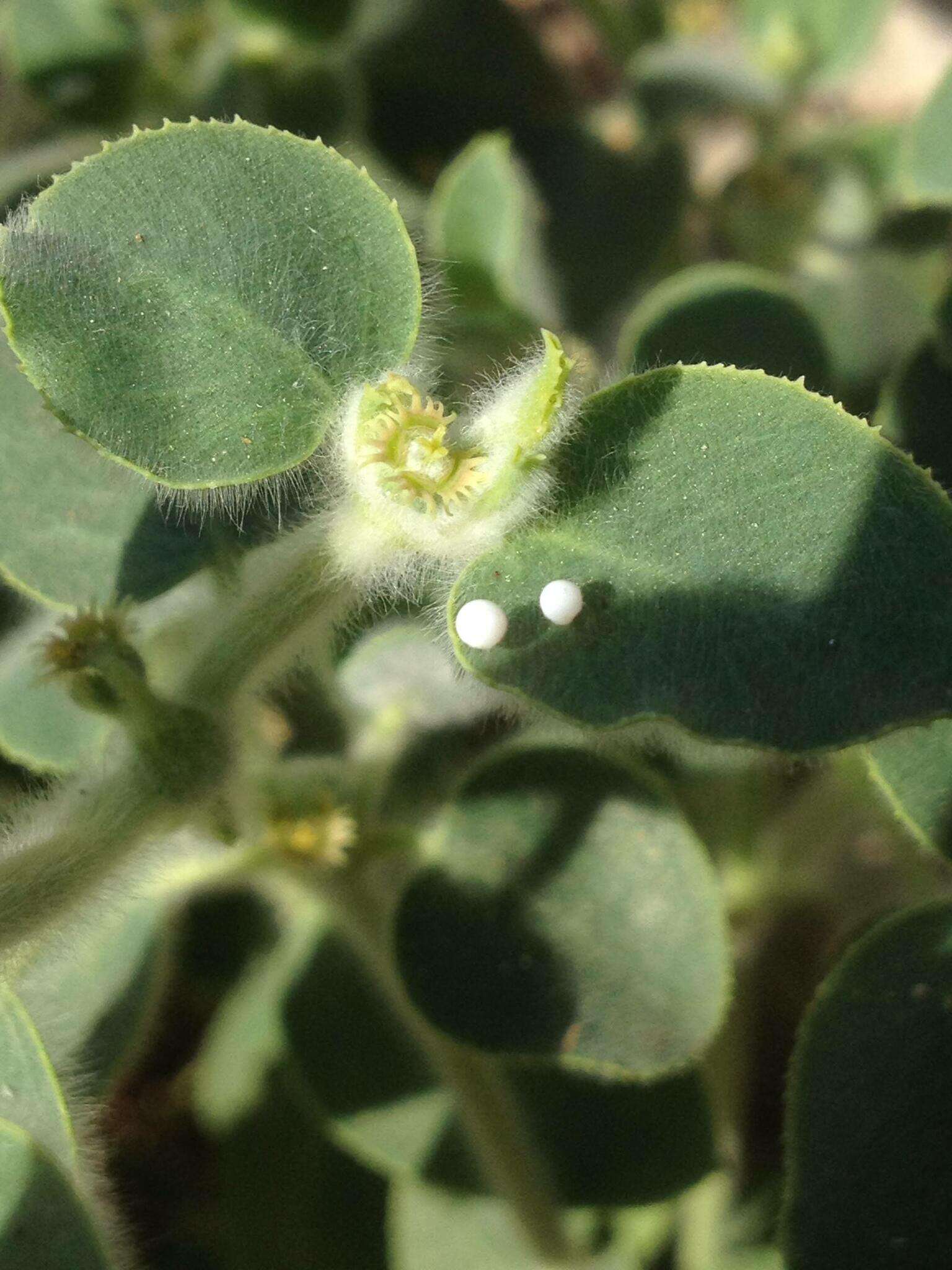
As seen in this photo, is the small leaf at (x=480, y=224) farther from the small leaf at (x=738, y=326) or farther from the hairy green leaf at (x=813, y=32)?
the hairy green leaf at (x=813, y=32)

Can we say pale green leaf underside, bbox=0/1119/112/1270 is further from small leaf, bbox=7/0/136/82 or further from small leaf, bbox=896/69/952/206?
small leaf, bbox=7/0/136/82

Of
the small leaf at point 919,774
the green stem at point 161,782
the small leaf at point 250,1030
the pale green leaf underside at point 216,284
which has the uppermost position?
the pale green leaf underside at point 216,284

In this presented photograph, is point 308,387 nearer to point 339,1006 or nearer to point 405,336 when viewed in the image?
point 405,336

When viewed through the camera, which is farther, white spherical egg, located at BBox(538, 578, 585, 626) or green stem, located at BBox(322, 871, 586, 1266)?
green stem, located at BBox(322, 871, 586, 1266)

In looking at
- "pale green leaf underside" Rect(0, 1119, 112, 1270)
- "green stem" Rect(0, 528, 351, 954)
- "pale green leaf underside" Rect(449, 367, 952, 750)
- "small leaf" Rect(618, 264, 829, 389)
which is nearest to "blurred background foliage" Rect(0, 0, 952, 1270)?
"small leaf" Rect(618, 264, 829, 389)

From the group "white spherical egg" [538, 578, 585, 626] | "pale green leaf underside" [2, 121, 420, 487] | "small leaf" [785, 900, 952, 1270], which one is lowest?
"small leaf" [785, 900, 952, 1270]

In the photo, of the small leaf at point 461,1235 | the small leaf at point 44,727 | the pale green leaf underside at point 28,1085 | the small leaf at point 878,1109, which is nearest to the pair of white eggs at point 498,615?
the pale green leaf underside at point 28,1085
